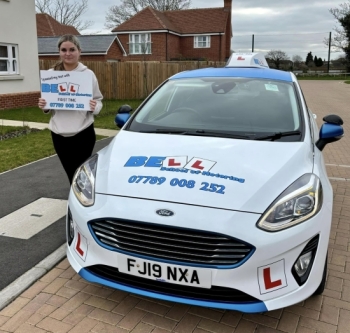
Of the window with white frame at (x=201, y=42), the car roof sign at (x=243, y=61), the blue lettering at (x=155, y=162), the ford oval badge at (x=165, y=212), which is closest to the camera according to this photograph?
the ford oval badge at (x=165, y=212)

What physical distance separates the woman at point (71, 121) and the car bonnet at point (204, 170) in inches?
35.9

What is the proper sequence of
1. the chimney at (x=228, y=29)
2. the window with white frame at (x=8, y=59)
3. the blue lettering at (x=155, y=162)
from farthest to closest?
1. the chimney at (x=228, y=29)
2. the window with white frame at (x=8, y=59)
3. the blue lettering at (x=155, y=162)

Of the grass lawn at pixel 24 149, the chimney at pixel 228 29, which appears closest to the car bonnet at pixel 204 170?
the grass lawn at pixel 24 149

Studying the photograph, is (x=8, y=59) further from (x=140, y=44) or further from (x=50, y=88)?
(x=140, y=44)

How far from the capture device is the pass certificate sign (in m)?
4.00

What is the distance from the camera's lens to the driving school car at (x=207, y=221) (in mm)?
2316

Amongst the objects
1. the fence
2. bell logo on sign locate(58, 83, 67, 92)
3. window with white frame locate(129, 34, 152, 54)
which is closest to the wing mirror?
bell logo on sign locate(58, 83, 67, 92)

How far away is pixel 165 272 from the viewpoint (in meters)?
2.39

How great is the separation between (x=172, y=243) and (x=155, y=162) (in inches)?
28.6

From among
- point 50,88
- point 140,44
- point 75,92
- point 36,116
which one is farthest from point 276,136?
point 140,44

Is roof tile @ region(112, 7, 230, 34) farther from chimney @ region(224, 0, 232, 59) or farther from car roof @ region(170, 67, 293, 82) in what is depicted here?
car roof @ region(170, 67, 293, 82)

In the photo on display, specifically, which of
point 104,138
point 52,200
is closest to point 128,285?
point 52,200

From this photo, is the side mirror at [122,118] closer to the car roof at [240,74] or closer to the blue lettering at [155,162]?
the car roof at [240,74]

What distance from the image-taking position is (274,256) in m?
2.31
